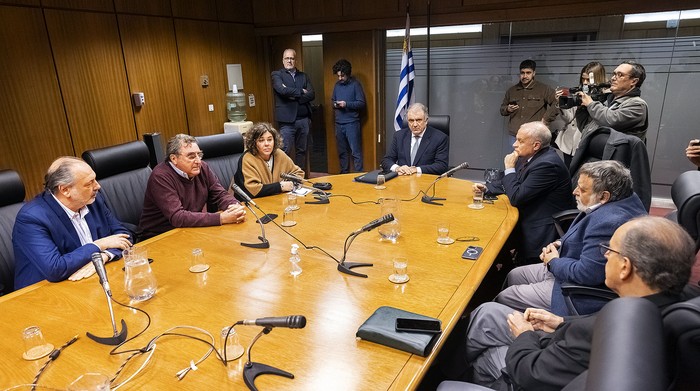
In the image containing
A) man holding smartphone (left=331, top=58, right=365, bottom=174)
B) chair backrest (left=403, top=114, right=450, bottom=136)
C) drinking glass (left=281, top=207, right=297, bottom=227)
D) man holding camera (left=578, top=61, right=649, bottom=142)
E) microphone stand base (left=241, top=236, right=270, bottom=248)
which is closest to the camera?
microphone stand base (left=241, top=236, right=270, bottom=248)

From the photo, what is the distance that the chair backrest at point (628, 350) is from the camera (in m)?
0.61

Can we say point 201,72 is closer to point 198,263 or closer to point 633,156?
point 198,263

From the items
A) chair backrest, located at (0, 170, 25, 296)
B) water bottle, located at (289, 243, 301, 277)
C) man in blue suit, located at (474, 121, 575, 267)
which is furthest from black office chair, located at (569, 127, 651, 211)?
chair backrest, located at (0, 170, 25, 296)

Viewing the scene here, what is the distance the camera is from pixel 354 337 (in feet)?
4.38

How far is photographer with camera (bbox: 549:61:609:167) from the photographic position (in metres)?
3.49

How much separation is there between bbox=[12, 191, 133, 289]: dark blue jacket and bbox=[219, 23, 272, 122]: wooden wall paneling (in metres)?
4.17

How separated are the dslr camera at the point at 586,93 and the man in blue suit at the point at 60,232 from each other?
3.29 metres

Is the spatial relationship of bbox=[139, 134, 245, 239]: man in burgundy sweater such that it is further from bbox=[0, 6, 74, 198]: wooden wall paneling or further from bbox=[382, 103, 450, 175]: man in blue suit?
bbox=[0, 6, 74, 198]: wooden wall paneling

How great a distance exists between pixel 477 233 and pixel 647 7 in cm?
334

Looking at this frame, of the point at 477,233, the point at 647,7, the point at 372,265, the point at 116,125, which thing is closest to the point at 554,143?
the point at 647,7

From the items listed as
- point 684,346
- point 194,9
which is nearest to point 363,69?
point 194,9

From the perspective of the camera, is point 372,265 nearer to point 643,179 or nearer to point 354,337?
point 354,337

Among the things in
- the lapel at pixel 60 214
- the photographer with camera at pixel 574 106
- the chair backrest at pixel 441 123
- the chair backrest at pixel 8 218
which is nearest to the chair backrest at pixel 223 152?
the chair backrest at pixel 8 218

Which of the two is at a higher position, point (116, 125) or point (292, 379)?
point (116, 125)
